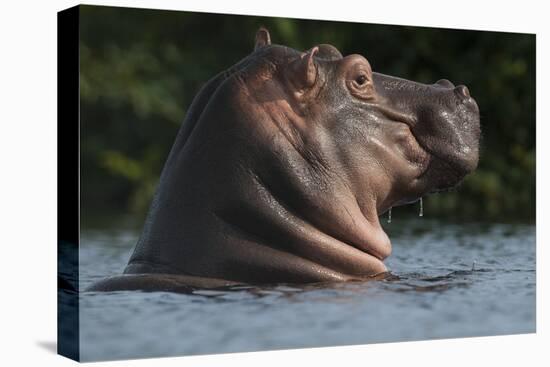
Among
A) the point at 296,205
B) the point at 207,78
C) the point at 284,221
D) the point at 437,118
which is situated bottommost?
the point at 284,221

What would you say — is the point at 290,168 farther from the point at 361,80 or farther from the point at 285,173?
the point at 361,80

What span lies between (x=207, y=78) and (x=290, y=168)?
9.97 meters

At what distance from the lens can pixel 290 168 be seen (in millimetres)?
7781

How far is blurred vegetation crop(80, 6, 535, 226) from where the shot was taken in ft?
39.3

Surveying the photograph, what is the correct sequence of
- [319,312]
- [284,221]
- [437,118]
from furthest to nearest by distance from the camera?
[437,118]
[319,312]
[284,221]

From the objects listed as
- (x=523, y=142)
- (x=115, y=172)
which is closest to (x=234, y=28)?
(x=115, y=172)

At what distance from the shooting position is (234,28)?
1791 centimetres

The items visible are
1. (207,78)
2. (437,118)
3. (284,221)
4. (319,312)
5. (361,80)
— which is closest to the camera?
(284,221)

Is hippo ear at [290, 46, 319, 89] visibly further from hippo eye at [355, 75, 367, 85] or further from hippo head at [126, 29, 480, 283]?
hippo eye at [355, 75, 367, 85]

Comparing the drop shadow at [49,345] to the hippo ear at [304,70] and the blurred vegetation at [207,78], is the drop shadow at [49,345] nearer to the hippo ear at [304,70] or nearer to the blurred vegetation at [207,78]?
the hippo ear at [304,70]

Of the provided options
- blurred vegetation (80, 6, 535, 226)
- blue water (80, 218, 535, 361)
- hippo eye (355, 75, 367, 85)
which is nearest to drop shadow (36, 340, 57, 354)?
blue water (80, 218, 535, 361)

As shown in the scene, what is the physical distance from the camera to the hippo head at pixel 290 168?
7703 mm

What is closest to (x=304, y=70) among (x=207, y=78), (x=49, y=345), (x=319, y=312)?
(x=319, y=312)

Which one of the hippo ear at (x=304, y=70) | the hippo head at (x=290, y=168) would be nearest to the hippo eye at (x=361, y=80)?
the hippo head at (x=290, y=168)
